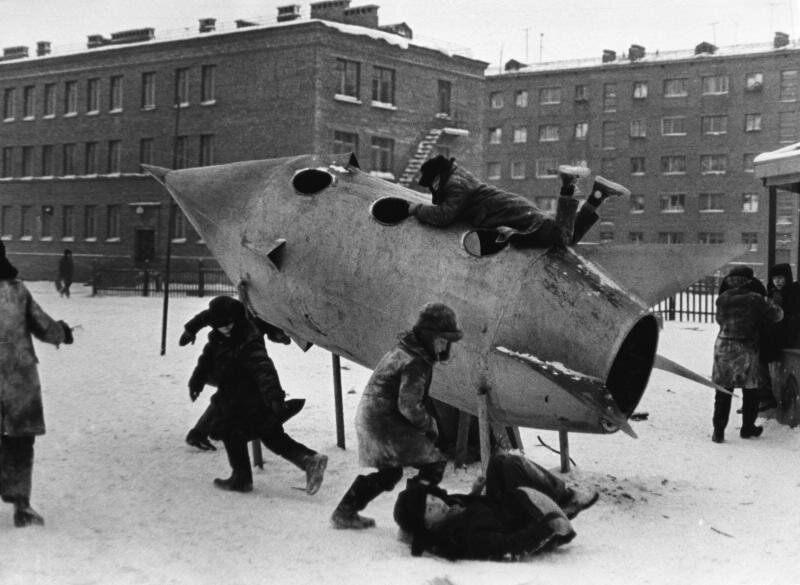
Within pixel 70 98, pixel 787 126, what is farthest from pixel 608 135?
pixel 70 98

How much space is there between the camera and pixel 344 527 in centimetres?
672

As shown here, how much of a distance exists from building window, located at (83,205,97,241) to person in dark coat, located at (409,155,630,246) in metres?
41.2

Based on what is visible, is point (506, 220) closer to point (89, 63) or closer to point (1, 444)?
point (1, 444)

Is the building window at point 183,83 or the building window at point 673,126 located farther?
the building window at point 673,126

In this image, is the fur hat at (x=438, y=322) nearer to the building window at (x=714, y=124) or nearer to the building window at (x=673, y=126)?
the building window at (x=714, y=124)

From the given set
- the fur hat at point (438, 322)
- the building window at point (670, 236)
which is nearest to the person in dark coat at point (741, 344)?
the fur hat at point (438, 322)

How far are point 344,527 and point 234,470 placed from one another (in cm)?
159

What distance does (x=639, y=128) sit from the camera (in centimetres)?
6397

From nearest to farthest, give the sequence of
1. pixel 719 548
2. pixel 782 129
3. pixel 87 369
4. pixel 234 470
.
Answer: pixel 719 548 → pixel 234 470 → pixel 87 369 → pixel 782 129

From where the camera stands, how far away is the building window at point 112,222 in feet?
149

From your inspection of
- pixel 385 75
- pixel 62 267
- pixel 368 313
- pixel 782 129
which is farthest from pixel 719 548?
pixel 782 129

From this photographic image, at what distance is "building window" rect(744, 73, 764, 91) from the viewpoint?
59656mm

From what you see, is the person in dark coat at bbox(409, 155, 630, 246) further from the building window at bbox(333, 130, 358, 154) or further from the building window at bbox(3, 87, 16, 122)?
the building window at bbox(3, 87, 16, 122)

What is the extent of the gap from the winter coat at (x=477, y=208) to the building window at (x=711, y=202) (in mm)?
57884
